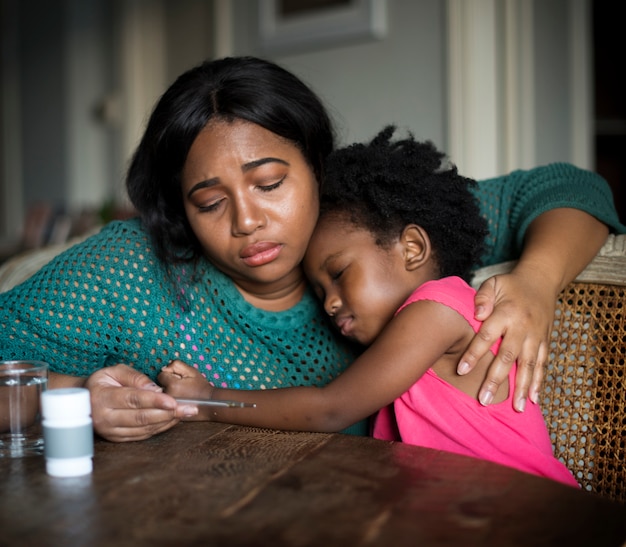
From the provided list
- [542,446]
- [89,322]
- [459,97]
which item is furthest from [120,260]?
[459,97]

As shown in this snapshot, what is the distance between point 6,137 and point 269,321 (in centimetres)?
462

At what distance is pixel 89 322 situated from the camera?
1308 mm

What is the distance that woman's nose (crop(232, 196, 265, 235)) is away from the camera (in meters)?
1.28

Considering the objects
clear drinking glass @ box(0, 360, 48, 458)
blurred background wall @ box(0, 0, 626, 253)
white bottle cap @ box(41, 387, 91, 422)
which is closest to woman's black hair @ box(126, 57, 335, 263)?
blurred background wall @ box(0, 0, 626, 253)

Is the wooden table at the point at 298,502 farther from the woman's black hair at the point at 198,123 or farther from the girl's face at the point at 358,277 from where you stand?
the woman's black hair at the point at 198,123

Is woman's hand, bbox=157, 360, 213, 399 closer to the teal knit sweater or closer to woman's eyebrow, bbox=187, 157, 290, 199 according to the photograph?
the teal knit sweater

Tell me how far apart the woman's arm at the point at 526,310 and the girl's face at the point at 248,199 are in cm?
36

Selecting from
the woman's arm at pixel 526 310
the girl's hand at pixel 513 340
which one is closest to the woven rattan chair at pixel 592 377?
the woman's arm at pixel 526 310

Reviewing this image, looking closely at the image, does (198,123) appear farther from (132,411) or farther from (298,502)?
(298,502)

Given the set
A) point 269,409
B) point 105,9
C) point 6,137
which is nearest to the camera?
point 269,409

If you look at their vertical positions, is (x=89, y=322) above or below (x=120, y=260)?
below

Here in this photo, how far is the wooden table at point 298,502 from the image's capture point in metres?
0.69

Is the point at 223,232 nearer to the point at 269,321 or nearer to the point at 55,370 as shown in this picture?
the point at 269,321

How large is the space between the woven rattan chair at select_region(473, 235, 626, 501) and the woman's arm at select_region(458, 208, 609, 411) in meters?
0.06
